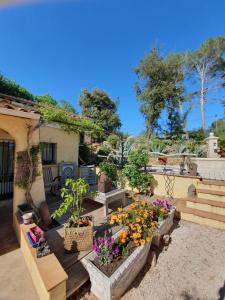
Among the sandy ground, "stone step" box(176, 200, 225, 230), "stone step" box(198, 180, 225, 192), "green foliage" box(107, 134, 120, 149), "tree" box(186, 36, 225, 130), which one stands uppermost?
"tree" box(186, 36, 225, 130)

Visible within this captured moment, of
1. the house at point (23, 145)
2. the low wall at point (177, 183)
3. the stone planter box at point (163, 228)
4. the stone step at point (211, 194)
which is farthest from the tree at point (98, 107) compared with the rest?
the stone planter box at point (163, 228)

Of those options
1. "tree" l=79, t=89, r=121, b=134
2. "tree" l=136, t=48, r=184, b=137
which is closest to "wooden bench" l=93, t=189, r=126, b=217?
"tree" l=136, t=48, r=184, b=137

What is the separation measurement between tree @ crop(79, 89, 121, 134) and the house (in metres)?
12.0

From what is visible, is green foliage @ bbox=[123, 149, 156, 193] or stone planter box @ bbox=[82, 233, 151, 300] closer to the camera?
stone planter box @ bbox=[82, 233, 151, 300]

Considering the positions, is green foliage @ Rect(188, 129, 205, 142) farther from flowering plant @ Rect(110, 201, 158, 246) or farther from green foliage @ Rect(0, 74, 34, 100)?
green foliage @ Rect(0, 74, 34, 100)

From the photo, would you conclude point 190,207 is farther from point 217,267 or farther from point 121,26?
point 121,26

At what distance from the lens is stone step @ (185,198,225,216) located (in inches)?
159

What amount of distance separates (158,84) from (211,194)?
12.0 m

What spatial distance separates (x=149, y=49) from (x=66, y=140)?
13.0m

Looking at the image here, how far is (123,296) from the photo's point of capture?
83.9 inches

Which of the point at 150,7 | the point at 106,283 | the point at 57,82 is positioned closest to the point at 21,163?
the point at 106,283

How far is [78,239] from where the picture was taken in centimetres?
273

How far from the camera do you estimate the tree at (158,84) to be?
45.2 ft

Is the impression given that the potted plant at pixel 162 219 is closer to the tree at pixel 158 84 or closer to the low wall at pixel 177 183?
the low wall at pixel 177 183
